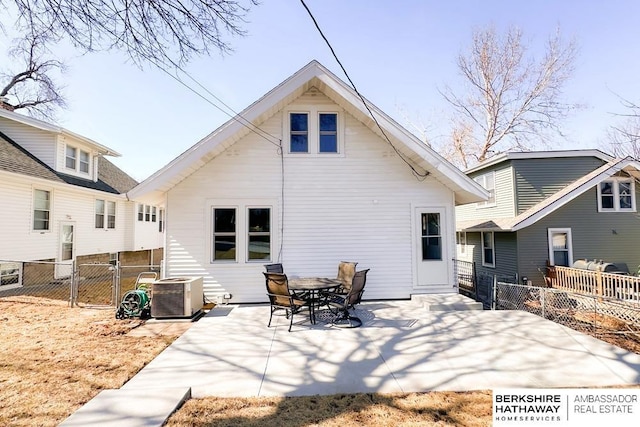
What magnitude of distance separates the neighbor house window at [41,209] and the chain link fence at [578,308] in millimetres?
15383

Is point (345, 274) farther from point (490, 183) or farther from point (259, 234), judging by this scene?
point (490, 183)

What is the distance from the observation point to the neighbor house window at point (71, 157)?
13398 millimetres

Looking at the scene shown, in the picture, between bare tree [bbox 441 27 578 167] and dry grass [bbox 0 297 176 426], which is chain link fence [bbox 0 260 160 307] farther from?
bare tree [bbox 441 27 578 167]

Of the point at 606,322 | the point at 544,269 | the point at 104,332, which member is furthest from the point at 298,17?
the point at 544,269

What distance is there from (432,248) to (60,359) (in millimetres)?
7851

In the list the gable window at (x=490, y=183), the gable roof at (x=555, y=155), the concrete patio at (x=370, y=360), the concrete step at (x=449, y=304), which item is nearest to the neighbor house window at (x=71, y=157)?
the concrete patio at (x=370, y=360)

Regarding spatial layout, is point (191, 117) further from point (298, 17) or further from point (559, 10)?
point (559, 10)

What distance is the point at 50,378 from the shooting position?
13.1ft

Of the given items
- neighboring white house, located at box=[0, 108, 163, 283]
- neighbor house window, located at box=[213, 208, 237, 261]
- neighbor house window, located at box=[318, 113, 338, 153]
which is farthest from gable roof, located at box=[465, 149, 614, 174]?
neighboring white house, located at box=[0, 108, 163, 283]

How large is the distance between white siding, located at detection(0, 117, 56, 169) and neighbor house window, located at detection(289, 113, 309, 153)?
10.8 meters

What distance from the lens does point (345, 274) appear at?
7613 mm

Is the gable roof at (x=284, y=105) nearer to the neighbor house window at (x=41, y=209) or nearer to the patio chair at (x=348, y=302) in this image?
the patio chair at (x=348, y=302)

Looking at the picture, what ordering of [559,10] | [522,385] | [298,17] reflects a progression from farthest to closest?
[559,10] < [298,17] < [522,385]

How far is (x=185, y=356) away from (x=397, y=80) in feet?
31.0
